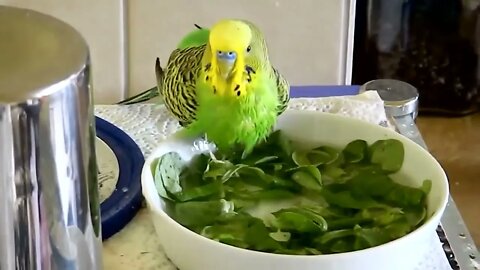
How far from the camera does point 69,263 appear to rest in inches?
13.7

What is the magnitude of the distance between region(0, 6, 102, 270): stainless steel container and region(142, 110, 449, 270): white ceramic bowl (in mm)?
62

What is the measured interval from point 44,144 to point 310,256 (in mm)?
131

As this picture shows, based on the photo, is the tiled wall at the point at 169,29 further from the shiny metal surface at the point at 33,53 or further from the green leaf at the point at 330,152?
the shiny metal surface at the point at 33,53

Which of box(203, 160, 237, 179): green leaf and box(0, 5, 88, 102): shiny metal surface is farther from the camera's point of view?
box(203, 160, 237, 179): green leaf

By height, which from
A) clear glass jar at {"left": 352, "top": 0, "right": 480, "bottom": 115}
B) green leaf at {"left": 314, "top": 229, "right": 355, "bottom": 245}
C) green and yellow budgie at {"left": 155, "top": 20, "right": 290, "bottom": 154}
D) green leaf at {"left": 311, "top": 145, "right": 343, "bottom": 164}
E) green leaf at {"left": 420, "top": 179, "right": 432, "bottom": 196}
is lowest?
clear glass jar at {"left": 352, "top": 0, "right": 480, "bottom": 115}

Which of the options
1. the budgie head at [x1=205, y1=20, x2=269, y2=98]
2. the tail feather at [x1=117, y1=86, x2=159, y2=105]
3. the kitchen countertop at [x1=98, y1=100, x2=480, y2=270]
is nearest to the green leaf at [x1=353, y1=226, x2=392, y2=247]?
the budgie head at [x1=205, y1=20, x2=269, y2=98]

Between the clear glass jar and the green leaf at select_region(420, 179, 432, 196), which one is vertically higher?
the green leaf at select_region(420, 179, 432, 196)

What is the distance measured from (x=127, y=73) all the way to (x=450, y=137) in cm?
63

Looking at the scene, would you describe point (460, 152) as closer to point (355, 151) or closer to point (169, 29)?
point (169, 29)

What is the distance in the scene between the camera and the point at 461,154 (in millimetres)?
1172

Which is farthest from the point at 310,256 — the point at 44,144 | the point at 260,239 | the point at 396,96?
the point at 396,96

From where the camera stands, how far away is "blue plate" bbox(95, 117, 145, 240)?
1.50 feet

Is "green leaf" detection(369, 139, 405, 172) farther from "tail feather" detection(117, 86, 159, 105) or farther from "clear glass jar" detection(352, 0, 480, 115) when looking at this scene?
"clear glass jar" detection(352, 0, 480, 115)

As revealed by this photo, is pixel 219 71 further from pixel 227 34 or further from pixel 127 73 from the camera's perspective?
pixel 127 73
